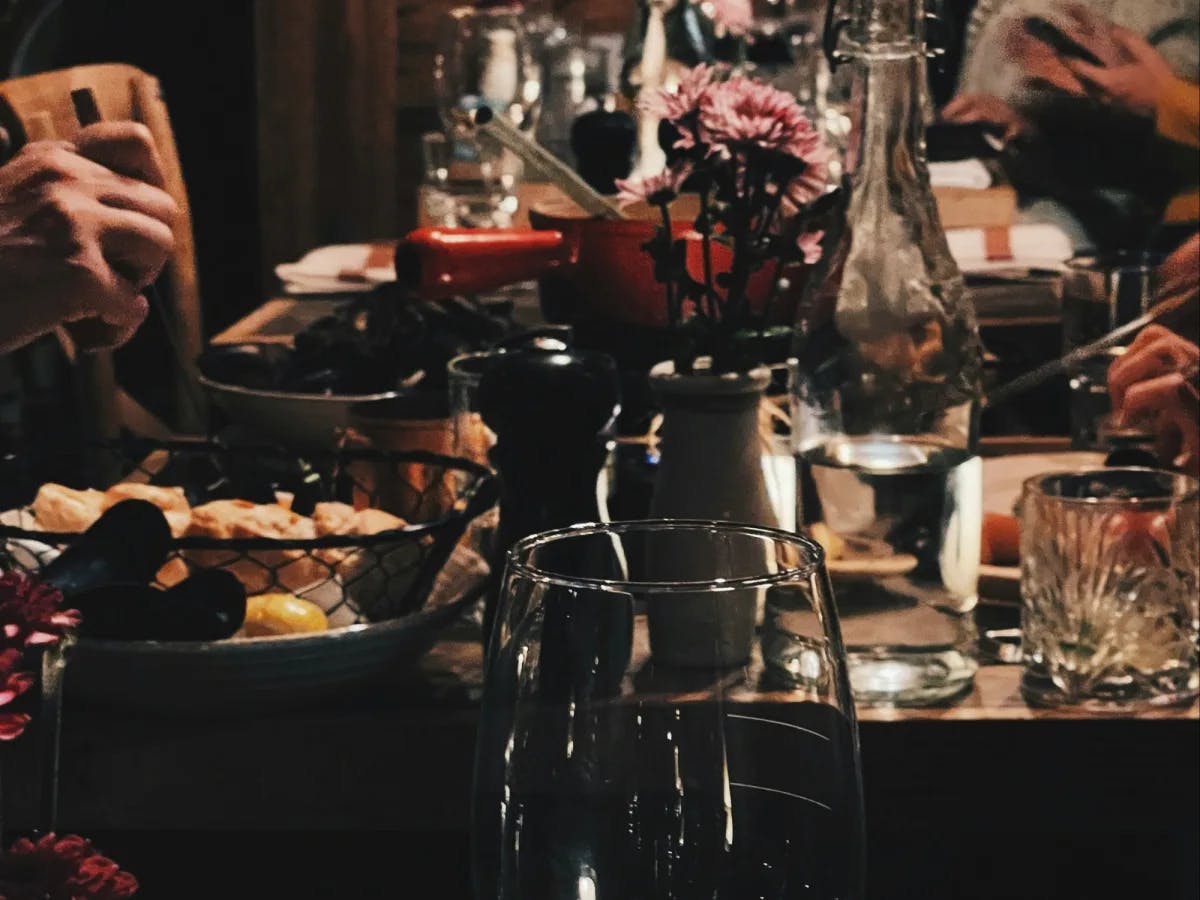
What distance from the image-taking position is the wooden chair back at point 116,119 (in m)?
1.83

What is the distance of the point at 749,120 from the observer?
2.81 feet

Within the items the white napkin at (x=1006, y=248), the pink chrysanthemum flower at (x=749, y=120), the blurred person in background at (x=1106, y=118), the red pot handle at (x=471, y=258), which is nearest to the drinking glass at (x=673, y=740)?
the pink chrysanthemum flower at (x=749, y=120)

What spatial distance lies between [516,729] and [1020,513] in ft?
1.67

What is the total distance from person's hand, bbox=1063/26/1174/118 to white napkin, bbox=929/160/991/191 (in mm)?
847

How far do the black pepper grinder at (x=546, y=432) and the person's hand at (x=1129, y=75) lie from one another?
230 cm

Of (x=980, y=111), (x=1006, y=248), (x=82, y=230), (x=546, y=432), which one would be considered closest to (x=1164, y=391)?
(x=546, y=432)

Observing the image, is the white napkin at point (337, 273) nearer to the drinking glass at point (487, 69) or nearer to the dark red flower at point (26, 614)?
the drinking glass at point (487, 69)

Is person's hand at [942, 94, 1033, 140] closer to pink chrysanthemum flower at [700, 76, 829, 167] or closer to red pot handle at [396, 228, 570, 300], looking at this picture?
red pot handle at [396, 228, 570, 300]

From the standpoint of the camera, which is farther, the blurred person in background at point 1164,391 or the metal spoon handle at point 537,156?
the metal spoon handle at point 537,156

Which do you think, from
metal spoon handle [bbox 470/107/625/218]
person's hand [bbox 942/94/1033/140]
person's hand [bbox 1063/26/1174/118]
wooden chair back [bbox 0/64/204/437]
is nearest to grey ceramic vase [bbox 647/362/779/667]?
metal spoon handle [bbox 470/107/625/218]

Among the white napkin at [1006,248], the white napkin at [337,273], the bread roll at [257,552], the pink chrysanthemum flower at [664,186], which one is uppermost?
the pink chrysanthemum flower at [664,186]

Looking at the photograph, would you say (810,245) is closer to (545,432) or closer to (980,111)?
(545,432)

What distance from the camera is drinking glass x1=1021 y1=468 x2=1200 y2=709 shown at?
0.78 m

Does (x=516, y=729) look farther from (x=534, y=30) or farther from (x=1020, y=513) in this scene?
(x=534, y=30)
